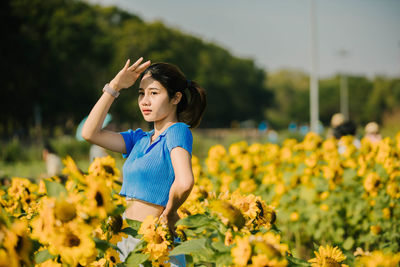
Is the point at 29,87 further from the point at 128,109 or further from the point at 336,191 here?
the point at 336,191

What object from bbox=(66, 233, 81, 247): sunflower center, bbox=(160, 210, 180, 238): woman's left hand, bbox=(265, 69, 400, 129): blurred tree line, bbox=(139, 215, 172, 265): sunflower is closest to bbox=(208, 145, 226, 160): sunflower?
bbox=(160, 210, 180, 238): woman's left hand

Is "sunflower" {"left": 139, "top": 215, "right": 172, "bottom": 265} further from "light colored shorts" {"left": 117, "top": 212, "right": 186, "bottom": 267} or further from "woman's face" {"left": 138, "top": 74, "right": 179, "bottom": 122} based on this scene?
"woman's face" {"left": 138, "top": 74, "right": 179, "bottom": 122}

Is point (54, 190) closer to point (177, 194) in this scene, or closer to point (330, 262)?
point (177, 194)

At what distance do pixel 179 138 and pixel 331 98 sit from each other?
77317 millimetres

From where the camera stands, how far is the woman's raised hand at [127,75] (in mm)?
2090

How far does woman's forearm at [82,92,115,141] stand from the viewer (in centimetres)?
208

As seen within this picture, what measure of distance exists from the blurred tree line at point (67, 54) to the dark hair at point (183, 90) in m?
17.2

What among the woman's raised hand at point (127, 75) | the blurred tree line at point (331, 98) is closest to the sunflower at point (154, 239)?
the woman's raised hand at point (127, 75)

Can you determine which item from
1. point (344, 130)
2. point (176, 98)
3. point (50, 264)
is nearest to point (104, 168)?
point (176, 98)

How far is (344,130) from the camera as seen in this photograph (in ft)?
20.3

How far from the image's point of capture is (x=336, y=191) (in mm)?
4293

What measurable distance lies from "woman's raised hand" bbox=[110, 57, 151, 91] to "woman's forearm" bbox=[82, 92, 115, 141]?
0.07 m

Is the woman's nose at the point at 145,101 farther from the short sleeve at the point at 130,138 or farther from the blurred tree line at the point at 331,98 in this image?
the blurred tree line at the point at 331,98

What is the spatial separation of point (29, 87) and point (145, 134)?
2549 centimetres
